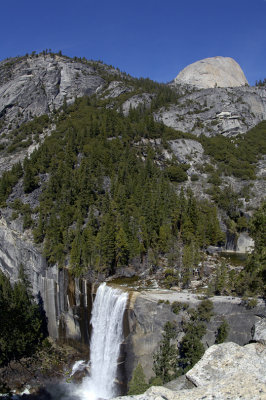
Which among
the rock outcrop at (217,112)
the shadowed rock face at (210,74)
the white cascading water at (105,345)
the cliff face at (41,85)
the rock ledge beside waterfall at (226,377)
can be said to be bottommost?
the white cascading water at (105,345)

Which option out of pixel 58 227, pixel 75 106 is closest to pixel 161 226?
pixel 58 227

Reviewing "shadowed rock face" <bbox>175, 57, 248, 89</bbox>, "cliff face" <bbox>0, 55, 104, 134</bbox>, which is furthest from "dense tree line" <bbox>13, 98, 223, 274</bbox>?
"shadowed rock face" <bbox>175, 57, 248, 89</bbox>

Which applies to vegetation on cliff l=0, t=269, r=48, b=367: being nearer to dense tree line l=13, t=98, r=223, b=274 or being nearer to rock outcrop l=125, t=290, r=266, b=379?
dense tree line l=13, t=98, r=223, b=274

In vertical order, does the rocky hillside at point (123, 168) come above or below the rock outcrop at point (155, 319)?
above

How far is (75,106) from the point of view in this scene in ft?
383

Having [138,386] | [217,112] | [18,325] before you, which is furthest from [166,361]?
[217,112]

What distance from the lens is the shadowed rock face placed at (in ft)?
607

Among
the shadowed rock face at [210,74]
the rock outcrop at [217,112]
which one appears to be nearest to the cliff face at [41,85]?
the rock outcrop at [217,112]

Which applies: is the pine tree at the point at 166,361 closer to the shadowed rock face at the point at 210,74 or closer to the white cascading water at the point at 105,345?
the white cascading water at the point at 105,345

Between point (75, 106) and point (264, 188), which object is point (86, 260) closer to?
point (264, 188)

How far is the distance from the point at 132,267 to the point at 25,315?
60.1 feet

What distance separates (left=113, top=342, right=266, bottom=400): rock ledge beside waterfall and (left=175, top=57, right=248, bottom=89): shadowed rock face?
189 meters

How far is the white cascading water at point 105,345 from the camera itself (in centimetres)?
3331

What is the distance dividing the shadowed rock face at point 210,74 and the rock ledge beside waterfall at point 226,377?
189 meters
